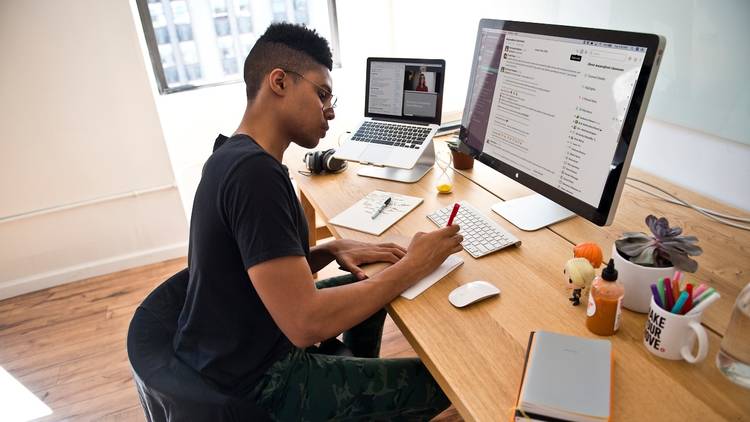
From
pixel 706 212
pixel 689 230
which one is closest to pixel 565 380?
pixel 689 230

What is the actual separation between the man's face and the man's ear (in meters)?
0.02

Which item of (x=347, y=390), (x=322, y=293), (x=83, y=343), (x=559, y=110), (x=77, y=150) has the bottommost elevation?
(x=83, y=343)

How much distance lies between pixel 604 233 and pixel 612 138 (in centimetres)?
32

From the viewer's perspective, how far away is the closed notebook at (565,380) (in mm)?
724

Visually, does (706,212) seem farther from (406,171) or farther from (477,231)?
(406,171)

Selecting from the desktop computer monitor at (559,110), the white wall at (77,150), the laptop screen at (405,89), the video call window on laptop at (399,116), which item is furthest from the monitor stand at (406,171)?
the white wall at (77,150)

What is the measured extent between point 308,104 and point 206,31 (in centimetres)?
201

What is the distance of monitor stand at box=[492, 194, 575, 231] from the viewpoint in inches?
51.4

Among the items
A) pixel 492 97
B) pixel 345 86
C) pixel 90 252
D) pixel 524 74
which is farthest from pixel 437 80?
pixel 90 252

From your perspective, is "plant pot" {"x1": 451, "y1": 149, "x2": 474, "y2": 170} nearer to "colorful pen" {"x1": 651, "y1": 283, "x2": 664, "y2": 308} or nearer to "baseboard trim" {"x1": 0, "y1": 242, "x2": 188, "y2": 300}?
"colorful pen" {"x1": 651, "y1": 283, "x2": 664, "y2": 308}

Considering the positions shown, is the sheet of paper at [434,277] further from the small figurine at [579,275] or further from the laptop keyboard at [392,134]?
the laptop keyboard at [392,134]

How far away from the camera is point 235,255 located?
100 centimetres

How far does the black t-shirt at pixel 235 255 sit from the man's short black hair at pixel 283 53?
0.18 m

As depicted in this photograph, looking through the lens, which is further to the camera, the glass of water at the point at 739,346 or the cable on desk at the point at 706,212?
A: the cable on desk at the point at 706,212
